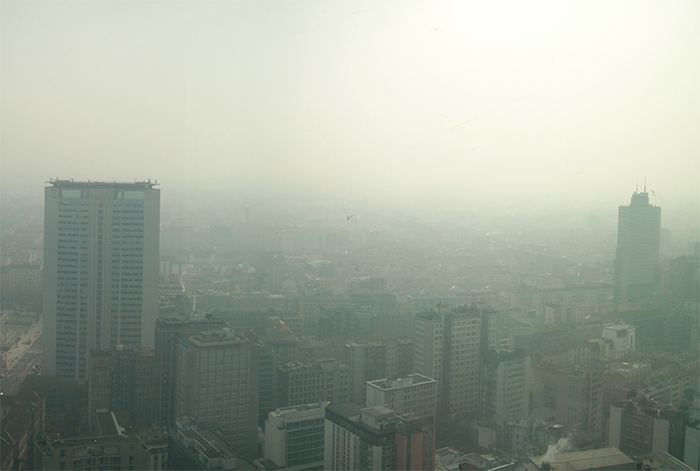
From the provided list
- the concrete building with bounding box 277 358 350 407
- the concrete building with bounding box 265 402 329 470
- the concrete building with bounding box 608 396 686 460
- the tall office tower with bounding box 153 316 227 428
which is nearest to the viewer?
the concrete building with bounding box 265 402 329 470

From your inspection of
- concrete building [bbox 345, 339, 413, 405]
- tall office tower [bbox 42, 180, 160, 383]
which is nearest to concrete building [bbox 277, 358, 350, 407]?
concrete building [bbox 345, 339, 413, 405]

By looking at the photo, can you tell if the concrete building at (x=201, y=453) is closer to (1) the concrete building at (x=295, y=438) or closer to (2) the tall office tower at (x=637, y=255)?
(1) the concrete building at (x=295, y=438)

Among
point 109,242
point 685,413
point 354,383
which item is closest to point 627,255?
point 685,413

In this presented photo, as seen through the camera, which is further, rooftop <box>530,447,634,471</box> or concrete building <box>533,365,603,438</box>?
concrete building <box>533,365,603,438</box>

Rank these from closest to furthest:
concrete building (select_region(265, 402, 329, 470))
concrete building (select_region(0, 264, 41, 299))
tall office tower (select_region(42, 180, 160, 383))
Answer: concrete building (select_region(265, 402, 329, 470)), concrete building (select_region(0, 264, 41, 299)), tall office tower (select_region(42, 180, 160, 383))

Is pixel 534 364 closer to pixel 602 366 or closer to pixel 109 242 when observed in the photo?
pixel 602 366

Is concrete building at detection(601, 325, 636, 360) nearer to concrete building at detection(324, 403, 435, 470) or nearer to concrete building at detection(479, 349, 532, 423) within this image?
concrete building at detection(479, 349, 532, 423)

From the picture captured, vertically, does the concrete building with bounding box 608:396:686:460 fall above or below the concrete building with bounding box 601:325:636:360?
below

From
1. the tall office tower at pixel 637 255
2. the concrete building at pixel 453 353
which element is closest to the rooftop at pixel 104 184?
the concrete building at pixel 453 353
